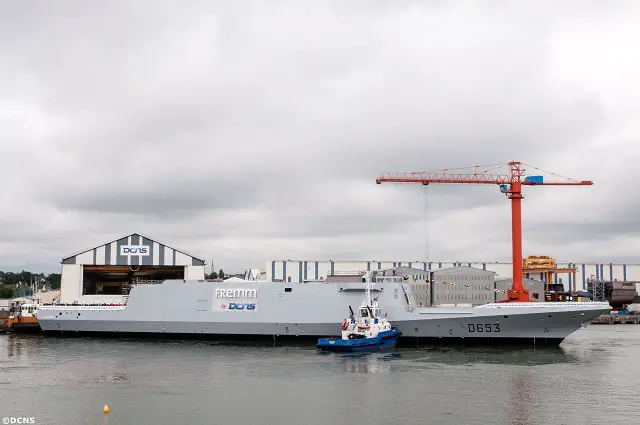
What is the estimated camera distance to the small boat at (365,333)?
3194 cm

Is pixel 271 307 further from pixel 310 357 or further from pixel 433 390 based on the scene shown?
pixel 433 390

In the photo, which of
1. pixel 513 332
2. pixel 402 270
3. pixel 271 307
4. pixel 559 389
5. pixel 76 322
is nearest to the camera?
pixel 559 389

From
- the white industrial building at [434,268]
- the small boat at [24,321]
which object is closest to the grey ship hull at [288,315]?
the small boat at [24,321]

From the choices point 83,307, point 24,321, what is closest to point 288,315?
point 83,307

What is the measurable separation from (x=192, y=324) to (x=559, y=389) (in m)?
24.7

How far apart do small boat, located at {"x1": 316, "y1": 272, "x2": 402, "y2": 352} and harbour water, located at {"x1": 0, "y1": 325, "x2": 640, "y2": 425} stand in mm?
1273

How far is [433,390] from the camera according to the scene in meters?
21.4

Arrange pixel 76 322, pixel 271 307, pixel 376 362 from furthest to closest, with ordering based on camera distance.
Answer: pixel 76 322, pixel 271 307, pixel 376 362

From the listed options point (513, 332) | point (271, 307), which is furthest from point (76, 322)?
point (513, 332)

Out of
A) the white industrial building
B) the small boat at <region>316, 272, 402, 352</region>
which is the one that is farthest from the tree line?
the small boat at <region>316, 272, 402, 352</region>

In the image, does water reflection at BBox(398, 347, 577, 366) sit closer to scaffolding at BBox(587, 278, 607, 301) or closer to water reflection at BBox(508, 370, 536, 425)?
water reflection at BBox(508, 370, 536, 425)

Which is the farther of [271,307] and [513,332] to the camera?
[271,307]

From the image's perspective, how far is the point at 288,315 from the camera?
3738cm

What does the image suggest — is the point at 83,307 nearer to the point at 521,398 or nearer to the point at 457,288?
the point at 521,398
